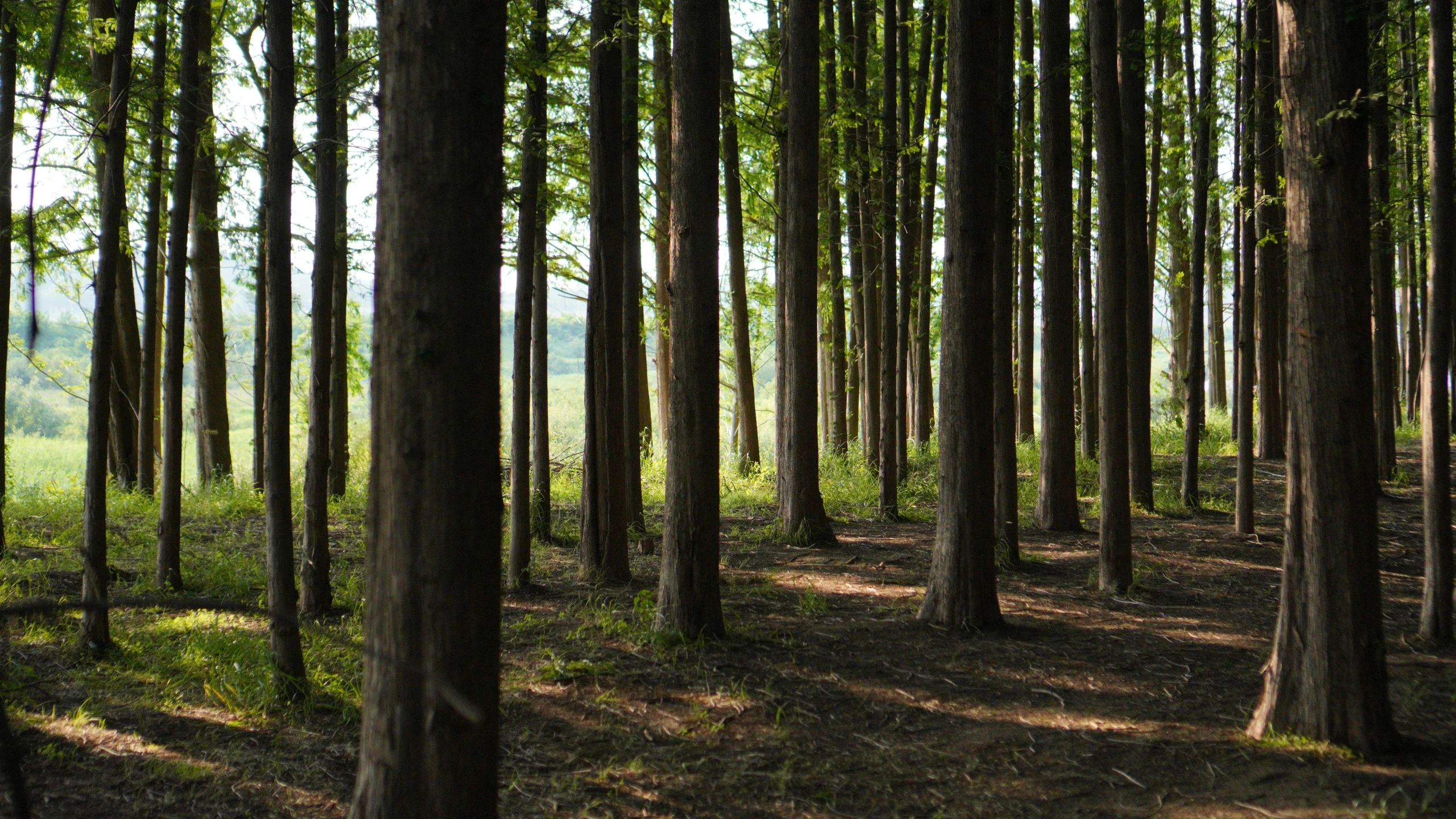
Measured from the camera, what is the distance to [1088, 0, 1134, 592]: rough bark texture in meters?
7.74

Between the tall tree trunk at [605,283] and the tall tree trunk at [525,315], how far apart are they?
0.49m

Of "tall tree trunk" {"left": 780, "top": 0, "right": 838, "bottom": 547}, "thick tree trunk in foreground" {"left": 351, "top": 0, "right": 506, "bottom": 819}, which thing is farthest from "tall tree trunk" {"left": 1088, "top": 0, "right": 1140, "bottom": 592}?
"thick tree trunk in foreground" {"left": 351, "top": 0, "right": 506, "bottom": 819}

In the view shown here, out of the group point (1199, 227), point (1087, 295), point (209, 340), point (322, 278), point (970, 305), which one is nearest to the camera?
point (322, 278)

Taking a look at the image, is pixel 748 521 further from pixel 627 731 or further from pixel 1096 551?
pixel 627 731

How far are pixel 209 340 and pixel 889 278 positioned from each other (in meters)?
10.6

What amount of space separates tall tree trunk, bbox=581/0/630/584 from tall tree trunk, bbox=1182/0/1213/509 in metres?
6.13

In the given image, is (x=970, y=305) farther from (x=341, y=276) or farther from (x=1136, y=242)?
(x=341, y=276)

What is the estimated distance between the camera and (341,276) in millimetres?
11180

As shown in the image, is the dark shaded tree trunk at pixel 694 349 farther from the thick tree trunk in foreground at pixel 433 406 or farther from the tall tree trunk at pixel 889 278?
the tall tree trunk at pixel 889 278

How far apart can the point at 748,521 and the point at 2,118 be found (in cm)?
879

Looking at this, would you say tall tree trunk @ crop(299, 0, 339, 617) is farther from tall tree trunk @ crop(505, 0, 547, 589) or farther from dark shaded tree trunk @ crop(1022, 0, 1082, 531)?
dark shaded tree trunk @ crop(1022, 0, 1082, 531)

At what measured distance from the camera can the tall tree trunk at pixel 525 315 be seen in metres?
7.57

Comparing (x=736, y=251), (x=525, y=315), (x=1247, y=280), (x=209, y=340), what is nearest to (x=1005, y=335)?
A: (x=1247, y=280)

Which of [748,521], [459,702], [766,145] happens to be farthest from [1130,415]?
[459,702]
